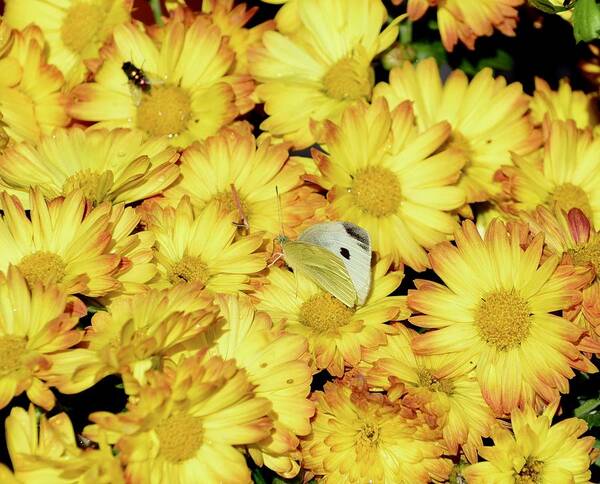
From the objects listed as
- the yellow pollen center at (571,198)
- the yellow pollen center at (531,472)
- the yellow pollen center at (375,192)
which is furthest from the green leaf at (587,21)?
the yellow pollen center at (531,472)

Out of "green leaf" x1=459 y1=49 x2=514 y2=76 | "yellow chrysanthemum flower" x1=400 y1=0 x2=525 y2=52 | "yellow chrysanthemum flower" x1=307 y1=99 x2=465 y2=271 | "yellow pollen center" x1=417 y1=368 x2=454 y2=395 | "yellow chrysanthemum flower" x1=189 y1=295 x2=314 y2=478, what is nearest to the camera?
"yellow chrysanthemum flower" x1=189 y1=295 x2=314 y2=478

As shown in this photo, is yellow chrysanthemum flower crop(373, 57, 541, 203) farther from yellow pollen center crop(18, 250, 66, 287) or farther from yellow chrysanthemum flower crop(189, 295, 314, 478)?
yellow pollen center crop(18, 250, 66, 287)

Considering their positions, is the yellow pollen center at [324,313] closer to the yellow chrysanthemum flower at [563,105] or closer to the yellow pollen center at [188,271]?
the yellow pollen center at [188,271]

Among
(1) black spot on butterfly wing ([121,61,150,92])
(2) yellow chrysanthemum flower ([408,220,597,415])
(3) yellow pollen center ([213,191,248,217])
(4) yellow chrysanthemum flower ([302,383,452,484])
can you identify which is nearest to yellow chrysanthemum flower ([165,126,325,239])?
(3) yellow pollen center ([213,191,248,217])

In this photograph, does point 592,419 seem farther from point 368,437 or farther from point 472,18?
point 472,18

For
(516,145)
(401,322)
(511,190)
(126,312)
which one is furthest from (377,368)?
(516,145)

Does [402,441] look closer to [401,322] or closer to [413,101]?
[401,322]
